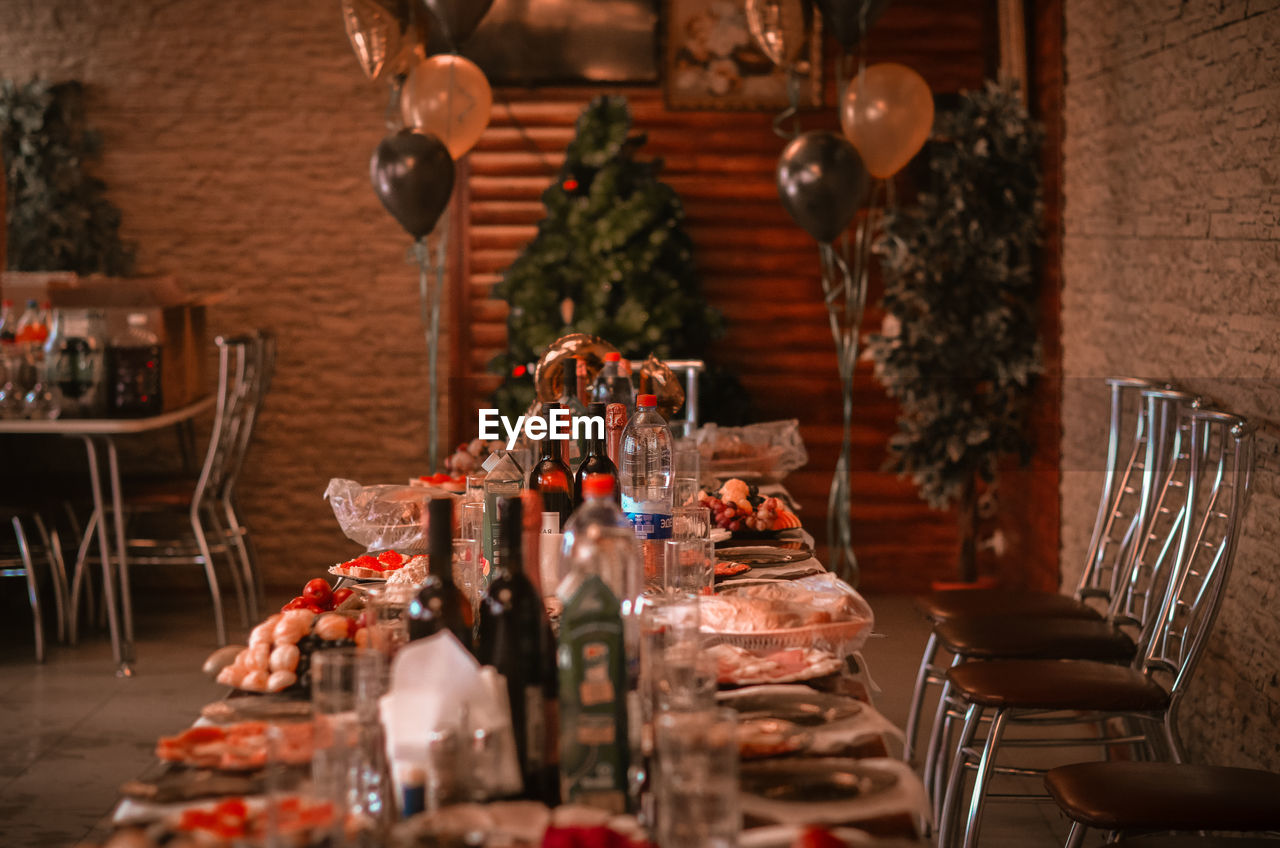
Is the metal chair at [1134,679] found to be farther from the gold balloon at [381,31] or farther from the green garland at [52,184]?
the green garland at [52,184]

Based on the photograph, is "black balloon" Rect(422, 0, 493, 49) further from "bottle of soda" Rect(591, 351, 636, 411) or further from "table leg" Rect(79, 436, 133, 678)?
"table leg" Rect(79, 436, 133, 678)

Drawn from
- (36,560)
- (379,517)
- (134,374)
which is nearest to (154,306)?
(134,374)

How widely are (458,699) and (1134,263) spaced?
11.4 ft

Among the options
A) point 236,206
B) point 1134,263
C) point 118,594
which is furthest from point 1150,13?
point 118,594

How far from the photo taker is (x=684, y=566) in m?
1.96

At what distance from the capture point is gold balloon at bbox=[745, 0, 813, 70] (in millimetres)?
4574

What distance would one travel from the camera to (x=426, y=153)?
4.29 metres

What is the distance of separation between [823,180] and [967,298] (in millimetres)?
1128

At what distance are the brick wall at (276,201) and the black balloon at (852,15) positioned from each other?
92.0 inches

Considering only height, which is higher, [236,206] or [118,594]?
[236,206]

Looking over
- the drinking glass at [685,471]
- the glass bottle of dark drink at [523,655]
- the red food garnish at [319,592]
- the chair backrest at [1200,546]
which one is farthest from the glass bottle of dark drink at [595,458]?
the chair backrest at [1200,546]

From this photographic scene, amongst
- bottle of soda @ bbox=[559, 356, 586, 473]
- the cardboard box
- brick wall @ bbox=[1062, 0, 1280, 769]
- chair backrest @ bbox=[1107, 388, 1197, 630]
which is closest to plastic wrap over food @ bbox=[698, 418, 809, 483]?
bottle of soda @ bbox=[559, 356, 586, 473]

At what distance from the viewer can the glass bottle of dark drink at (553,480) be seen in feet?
6.93

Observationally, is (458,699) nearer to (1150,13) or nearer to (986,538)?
(1150,13)
